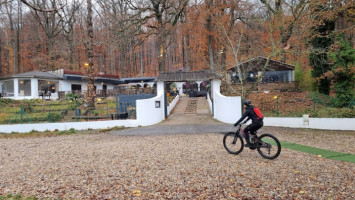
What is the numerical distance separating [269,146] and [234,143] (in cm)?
106

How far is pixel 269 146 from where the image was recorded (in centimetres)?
656

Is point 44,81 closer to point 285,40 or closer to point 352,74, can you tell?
point 285,40

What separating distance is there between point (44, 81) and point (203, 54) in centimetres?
2148

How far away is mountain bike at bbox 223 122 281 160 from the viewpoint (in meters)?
6.54

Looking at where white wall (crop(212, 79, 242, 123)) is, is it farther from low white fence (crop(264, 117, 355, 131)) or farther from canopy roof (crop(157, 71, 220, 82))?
low white fence (crop(264, 117, 355, 131))

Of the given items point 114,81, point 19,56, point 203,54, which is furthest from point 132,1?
point 19,56

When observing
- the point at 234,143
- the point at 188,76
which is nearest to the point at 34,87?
the point at 188,76

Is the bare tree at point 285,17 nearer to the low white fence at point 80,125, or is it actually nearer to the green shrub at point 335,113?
the green shrub at point 335,113

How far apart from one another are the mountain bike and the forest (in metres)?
5.92

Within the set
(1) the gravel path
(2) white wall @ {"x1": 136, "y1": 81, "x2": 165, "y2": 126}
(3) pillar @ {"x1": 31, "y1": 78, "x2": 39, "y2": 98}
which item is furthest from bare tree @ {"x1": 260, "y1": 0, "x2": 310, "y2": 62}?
(3) pillar @ {"x1": 31, "y1": 78, "x2": 39, "y2": 98}

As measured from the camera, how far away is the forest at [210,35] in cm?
1672

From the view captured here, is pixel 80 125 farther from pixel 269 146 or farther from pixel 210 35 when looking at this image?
pixel 210 35

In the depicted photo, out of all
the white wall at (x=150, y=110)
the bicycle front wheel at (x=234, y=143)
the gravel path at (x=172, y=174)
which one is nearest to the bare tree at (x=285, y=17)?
the white wall at (x=150, y=110)

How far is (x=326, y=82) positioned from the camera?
21.8 m
